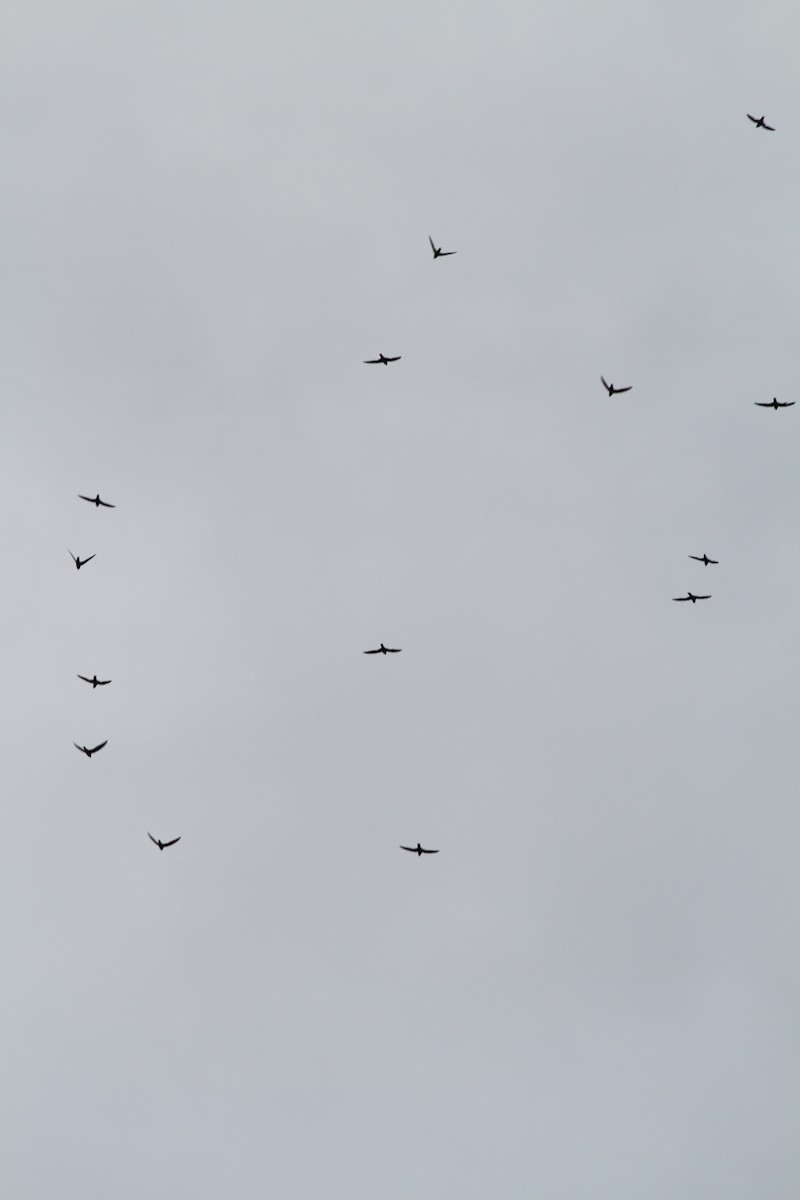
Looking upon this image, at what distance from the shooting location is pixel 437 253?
188m

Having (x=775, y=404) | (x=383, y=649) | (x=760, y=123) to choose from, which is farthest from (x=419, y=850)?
(x=760, y=123)

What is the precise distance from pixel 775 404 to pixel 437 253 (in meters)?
48.8

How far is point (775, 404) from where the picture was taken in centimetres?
18488

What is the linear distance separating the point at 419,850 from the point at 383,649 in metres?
26.1

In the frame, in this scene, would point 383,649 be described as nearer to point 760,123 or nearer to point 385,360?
point 385,360

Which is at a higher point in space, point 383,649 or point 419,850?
point 383,649

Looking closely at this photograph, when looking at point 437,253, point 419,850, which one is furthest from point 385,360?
point 419,850

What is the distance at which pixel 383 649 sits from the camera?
602ft

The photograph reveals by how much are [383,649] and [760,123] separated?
84.1 metres

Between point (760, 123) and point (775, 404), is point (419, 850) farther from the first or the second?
point (760, 123)

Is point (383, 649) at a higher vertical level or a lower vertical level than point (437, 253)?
lower

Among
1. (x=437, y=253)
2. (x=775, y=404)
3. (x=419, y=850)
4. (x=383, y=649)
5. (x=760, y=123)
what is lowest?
(x=419, y=850)

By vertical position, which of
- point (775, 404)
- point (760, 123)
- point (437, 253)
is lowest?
point (775, 404)

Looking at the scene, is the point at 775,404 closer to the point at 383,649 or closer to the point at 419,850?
the point at 383,649
